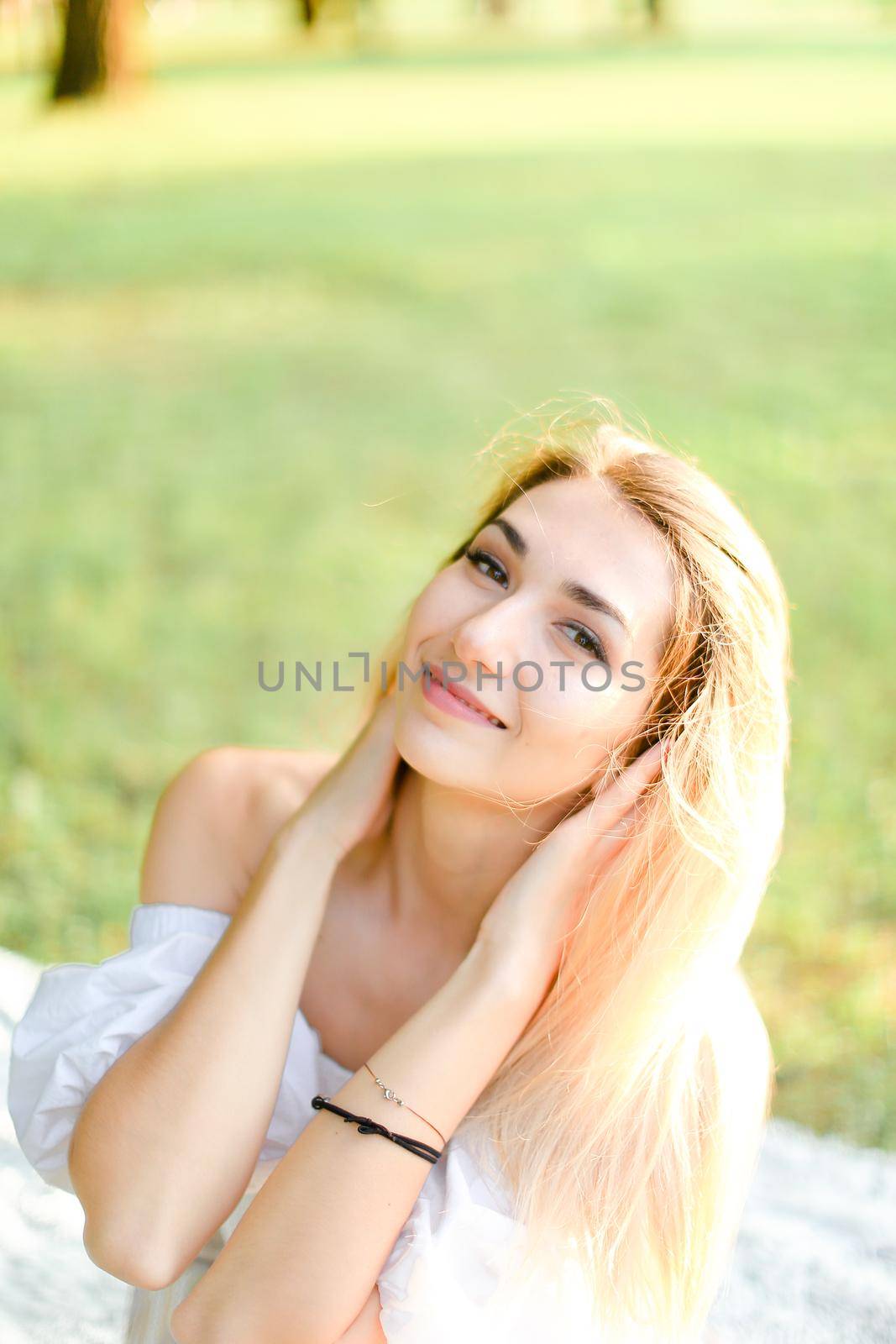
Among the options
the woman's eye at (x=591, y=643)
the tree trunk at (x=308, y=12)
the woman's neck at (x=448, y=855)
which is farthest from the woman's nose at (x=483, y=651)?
the tree trunk at (x=308, y=12)

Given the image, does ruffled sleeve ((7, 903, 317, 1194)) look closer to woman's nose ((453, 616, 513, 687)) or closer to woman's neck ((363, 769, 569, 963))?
woman's neck ((363, 769, 569, 963))

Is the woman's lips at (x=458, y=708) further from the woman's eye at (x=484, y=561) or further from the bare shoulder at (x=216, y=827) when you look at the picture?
the bare shoulder at (x=216, y=827)

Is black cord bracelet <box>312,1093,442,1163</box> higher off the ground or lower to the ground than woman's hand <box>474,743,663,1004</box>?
lower

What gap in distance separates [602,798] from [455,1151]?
559 millimetres

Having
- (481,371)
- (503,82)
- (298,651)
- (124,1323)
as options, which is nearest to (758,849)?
(124,1323)

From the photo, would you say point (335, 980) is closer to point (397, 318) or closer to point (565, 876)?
point (565, 876)

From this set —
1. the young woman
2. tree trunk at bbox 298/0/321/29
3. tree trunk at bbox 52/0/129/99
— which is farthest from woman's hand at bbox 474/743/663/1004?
tree trunk at bbox 298/0/321/29

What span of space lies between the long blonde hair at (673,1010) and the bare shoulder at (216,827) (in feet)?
1.79

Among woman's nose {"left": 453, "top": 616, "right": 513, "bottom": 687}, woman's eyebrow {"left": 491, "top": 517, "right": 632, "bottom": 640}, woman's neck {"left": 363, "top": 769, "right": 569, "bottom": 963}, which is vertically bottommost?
woman's neck {"left": 363, "top": 769, "right": 569, "bottom": 963}

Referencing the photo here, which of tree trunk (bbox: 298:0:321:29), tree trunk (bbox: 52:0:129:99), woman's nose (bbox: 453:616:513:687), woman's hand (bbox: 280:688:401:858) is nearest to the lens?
woman's nose (bbox: 453:616:513:687)

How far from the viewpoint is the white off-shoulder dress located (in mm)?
1745

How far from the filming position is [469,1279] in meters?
1.80

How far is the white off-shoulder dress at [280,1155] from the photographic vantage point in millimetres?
1745

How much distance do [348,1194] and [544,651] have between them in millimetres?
782
